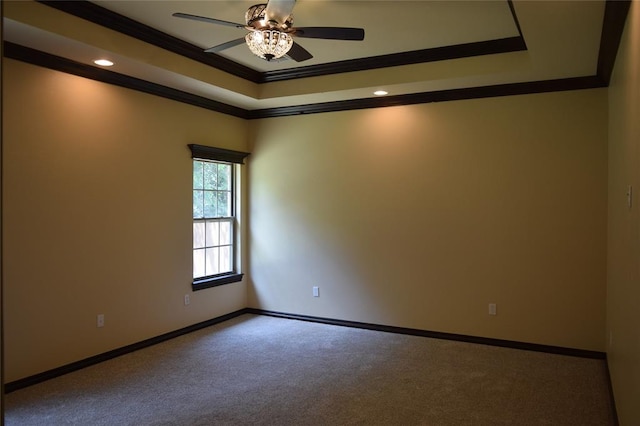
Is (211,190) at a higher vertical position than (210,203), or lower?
higher

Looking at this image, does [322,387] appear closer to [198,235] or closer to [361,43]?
[198,235]

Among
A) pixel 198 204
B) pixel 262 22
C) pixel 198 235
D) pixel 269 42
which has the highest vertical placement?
pixel 262 22

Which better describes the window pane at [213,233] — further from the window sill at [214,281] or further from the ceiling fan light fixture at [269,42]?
the ceiling fan light fixture at [269,42]

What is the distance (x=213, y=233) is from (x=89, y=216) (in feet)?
5.64

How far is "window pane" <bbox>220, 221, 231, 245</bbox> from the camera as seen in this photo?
593cm

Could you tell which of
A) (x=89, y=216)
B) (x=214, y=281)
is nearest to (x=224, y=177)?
(x=214, y=281)

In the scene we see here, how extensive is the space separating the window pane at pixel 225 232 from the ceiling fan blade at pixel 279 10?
3.28 metres

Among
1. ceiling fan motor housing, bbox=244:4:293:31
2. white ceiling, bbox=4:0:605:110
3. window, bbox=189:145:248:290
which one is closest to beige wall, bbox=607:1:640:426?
white ceiling, bbox=4:0:605:110

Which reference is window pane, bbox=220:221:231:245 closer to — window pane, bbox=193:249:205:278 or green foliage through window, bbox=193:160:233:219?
green foliage through window, bbox=193:160:233:219

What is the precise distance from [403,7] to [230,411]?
3.02 meters

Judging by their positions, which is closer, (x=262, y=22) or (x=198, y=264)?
(x=262, y=22)

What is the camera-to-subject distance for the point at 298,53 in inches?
138

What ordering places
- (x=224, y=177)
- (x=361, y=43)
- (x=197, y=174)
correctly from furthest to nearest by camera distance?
(x=224, y=177) < (x=197, y=174) < (x=361, y=43)

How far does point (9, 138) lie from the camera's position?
3.66 m
